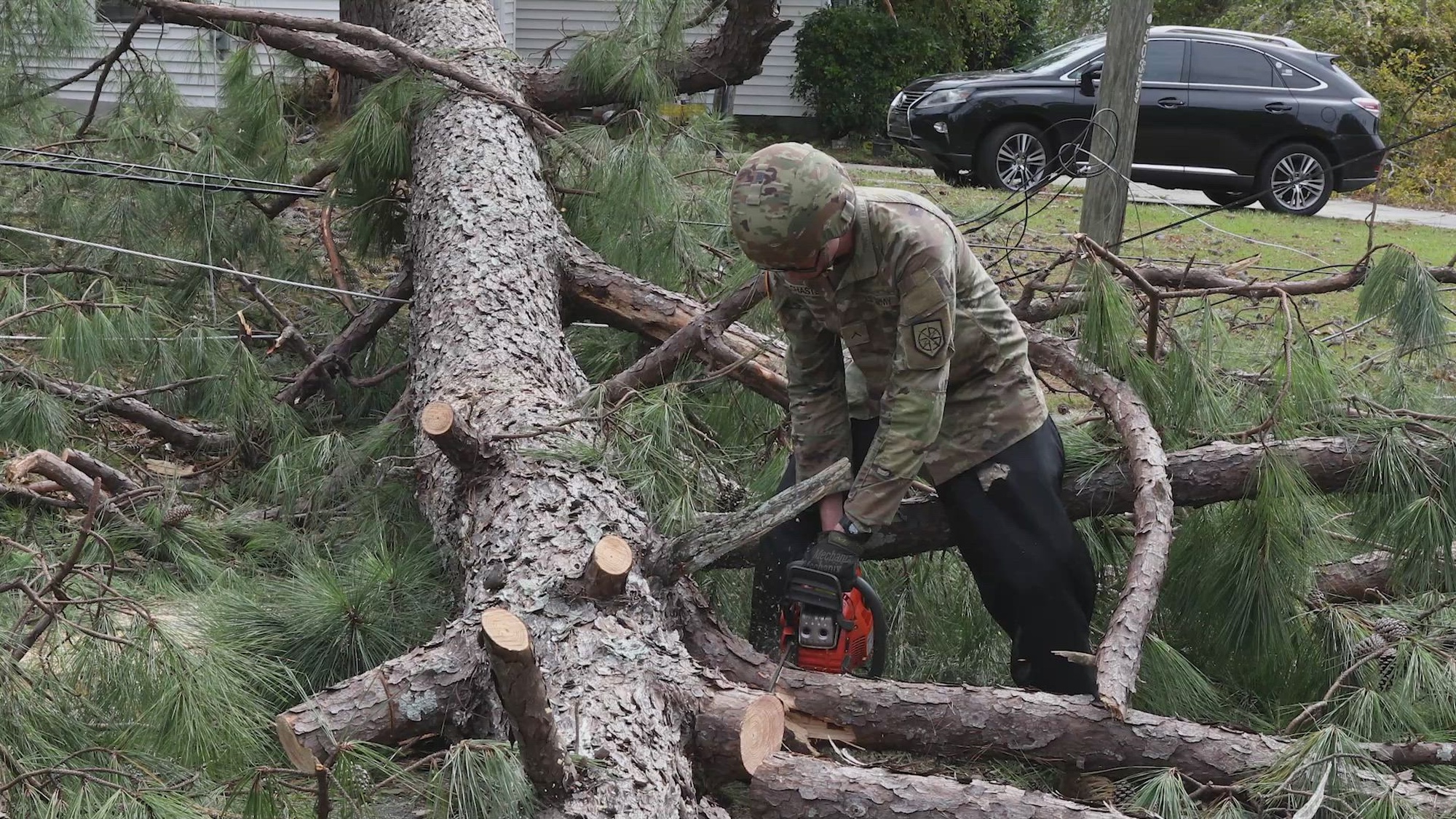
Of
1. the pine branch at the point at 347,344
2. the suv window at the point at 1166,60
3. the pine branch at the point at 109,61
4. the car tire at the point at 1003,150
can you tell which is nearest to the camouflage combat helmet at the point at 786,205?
the pine branch at the point at 347,344

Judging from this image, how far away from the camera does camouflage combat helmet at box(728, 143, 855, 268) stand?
7.79 feet

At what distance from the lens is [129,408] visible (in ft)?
12.4

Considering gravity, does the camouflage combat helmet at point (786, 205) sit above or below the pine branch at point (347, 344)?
above

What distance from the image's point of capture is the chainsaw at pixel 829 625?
2467 millimetres

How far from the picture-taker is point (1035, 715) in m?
2.46

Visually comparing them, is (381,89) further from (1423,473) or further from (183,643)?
(1423,473)

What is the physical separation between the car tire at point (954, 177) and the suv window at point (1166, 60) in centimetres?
170

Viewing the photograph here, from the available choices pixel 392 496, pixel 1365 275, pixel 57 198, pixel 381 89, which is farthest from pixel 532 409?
pixel 57 198

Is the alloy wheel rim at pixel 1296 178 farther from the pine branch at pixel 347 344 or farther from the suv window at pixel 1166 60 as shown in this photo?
the pine branch at pixel 347 344

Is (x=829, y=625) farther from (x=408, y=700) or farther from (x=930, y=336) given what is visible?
(x=408, y=700)

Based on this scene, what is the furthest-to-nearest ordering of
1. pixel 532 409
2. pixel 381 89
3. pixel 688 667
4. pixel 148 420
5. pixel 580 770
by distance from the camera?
pixel 381 89 → pixel 148 420 → pixel 532 409 → pixel 688 667 → pixel 580 770

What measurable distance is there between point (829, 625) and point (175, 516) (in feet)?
6.26

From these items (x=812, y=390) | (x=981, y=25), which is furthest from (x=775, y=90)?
(x=812, y=390)

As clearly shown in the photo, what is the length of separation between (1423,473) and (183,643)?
2.81 meters
